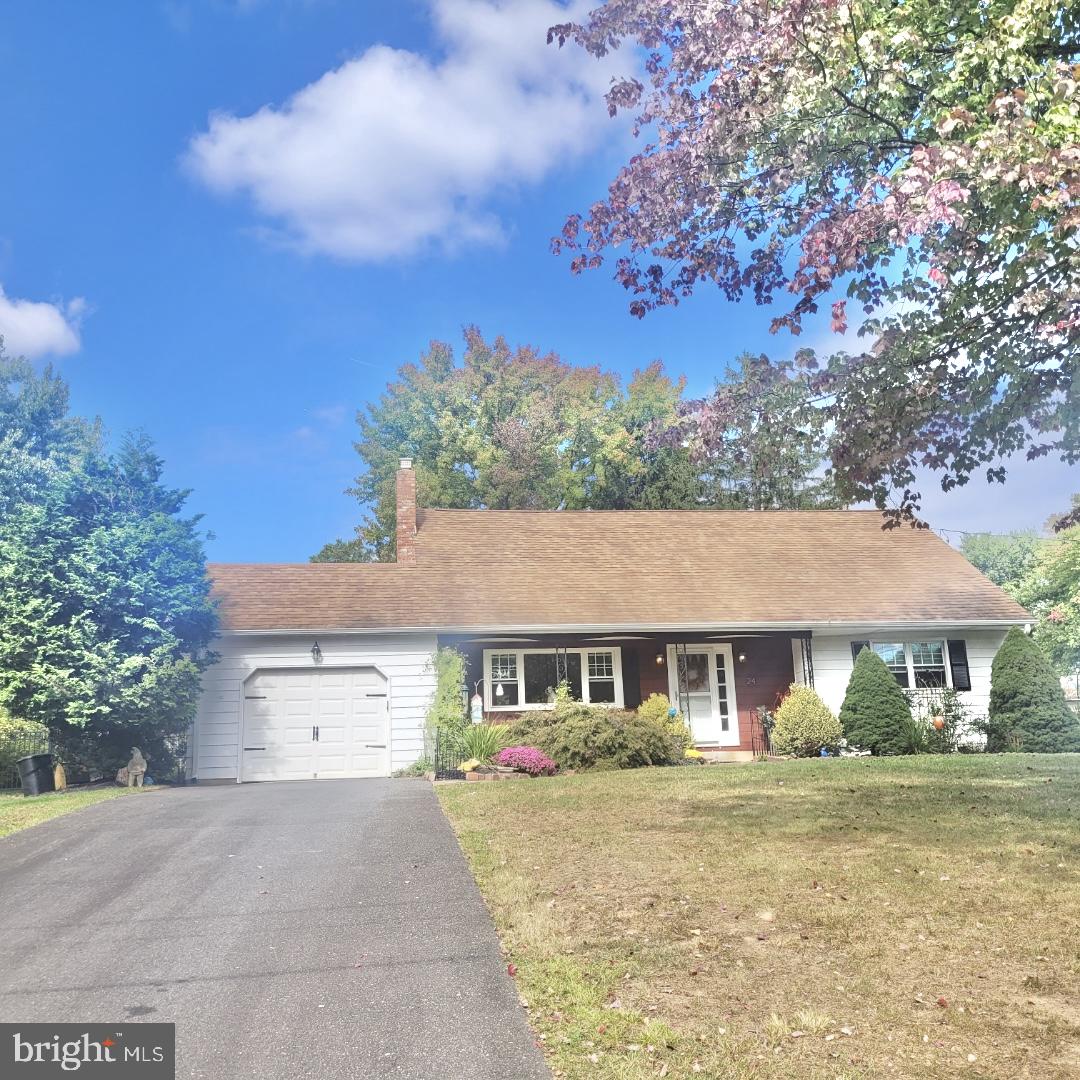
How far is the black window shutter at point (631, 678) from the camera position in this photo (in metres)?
20.0

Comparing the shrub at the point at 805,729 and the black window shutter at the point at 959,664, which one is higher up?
the black window shutter at the point at 959,664

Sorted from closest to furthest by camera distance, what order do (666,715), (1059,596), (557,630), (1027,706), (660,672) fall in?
(1027,706) → (666,715) → (557,630) → (660,672) → (1059,596)

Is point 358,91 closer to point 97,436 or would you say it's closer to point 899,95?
point 899,95

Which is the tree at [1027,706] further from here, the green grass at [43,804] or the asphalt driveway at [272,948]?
the green grass at [43,804]

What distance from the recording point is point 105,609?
15906 millimetres

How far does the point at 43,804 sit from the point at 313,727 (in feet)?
20.2

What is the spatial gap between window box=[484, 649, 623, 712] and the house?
0.05 m

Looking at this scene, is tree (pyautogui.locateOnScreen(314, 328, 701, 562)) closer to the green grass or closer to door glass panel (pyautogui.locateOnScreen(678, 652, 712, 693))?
door glass panel (pyautogui.locateOnScreen(678, 652, 712, 693))

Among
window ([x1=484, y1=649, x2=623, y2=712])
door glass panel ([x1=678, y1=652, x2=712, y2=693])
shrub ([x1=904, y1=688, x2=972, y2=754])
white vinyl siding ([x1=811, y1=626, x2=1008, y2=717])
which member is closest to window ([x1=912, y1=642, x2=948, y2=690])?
white vinyl siding ([x1=811, y1=626, x2=1008, y2=717])

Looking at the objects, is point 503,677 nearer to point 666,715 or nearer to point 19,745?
point 666,715

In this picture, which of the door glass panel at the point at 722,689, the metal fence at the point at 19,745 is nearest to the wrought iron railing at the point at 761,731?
the door glass panel at the point at 722,689

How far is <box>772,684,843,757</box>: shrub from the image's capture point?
18.4 m

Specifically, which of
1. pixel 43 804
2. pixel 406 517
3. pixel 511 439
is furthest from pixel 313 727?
pixel 511 439

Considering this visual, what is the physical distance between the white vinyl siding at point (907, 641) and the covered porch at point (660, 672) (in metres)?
0.41
